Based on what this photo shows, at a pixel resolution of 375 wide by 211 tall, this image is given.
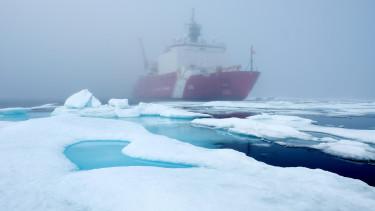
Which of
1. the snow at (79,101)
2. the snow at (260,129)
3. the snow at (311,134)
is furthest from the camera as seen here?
the snow at (79,101)

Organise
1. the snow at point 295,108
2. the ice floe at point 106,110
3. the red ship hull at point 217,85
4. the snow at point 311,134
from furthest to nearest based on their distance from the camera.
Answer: the red ship hull at point 217,85
the snow at point 295,108
the ice floe at point 106,110
the snow at point 311,134

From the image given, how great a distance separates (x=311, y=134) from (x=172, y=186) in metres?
7.73

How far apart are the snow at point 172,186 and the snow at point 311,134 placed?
267cm

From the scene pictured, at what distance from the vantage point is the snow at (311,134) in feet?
24.1

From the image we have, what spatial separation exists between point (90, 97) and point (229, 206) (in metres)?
16.3

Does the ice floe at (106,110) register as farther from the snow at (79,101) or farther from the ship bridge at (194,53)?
the ship bridge at (194,53)

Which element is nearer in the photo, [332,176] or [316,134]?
[332,176]

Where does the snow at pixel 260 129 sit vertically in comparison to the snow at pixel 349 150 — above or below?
above

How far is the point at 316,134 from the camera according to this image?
33.5 ft

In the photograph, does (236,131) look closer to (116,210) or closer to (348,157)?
(348,157)

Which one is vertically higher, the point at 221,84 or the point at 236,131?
the point at 221,84

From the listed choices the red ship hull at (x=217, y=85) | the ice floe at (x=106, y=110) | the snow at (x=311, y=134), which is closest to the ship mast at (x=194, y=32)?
the red ship hull at (x=217, y=85)

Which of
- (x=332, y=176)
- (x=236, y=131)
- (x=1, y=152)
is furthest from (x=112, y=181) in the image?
(x=236, y=131)

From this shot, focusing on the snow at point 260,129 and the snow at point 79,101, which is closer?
the snow at point 260,129
